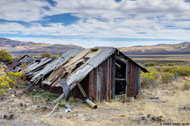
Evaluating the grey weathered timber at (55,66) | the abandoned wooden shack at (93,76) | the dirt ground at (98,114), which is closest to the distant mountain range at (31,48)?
the grey weathered timber at (55,66)

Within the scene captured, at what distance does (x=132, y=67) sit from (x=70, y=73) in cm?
404

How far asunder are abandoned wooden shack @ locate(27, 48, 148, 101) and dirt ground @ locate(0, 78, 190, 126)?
78 centimetres

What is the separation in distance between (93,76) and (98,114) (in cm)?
250

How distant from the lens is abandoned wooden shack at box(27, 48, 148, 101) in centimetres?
1092

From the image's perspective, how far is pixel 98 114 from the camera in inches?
364

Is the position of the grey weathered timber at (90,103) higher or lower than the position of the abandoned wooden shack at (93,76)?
lower

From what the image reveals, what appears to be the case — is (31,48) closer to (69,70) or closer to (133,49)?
(133,49)

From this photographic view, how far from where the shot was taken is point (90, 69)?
1077 cm

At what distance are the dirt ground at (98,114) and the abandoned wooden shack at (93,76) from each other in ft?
2.56

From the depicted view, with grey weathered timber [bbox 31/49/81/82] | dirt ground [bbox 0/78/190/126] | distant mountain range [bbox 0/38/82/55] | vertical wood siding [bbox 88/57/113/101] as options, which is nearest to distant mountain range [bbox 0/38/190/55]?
distant mountain range [bbox 0/38/82/55]

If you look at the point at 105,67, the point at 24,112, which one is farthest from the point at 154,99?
the point at 24,112

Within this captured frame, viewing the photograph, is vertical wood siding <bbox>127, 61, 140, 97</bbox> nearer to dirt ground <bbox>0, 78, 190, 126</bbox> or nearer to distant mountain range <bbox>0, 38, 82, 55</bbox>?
dirt ground <bbox>0, 78, 190, 126</bbox>

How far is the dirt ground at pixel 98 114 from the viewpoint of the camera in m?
8.09

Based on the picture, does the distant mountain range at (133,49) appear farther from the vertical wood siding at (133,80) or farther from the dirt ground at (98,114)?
the dirt ground at (98,114)
